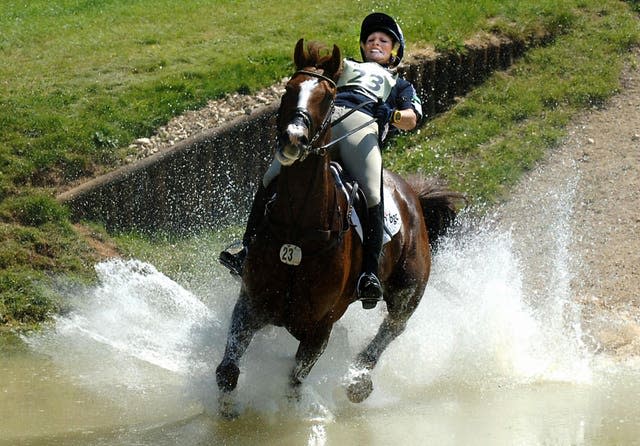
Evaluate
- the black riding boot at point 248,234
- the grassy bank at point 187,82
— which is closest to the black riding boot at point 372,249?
the black riding boot at point 248,234

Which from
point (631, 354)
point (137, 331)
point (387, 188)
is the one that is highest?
point (387, 188)

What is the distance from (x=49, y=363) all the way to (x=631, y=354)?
17.8ft

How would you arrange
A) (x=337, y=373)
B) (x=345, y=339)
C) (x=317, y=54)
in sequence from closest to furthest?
(x=317, y=54) → (x=337, y=373) → (x=345, y=339)

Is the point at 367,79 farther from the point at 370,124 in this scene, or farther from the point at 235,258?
the point at 235,258

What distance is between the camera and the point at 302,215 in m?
7.22

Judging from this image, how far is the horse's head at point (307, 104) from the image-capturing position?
21.5 ft

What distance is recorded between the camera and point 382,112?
842 centimetres

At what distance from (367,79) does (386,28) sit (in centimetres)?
78

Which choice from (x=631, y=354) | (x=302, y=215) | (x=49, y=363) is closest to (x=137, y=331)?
(x=49, y=363)

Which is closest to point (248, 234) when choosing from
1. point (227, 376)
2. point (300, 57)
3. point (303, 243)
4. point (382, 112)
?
point (303, 243)

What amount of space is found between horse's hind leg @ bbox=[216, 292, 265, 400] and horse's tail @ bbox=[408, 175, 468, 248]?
2.94 meters

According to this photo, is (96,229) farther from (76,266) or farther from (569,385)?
(569,385)

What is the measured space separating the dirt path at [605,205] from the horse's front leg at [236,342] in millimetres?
4231

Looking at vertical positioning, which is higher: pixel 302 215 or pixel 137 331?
pixel 302 215
